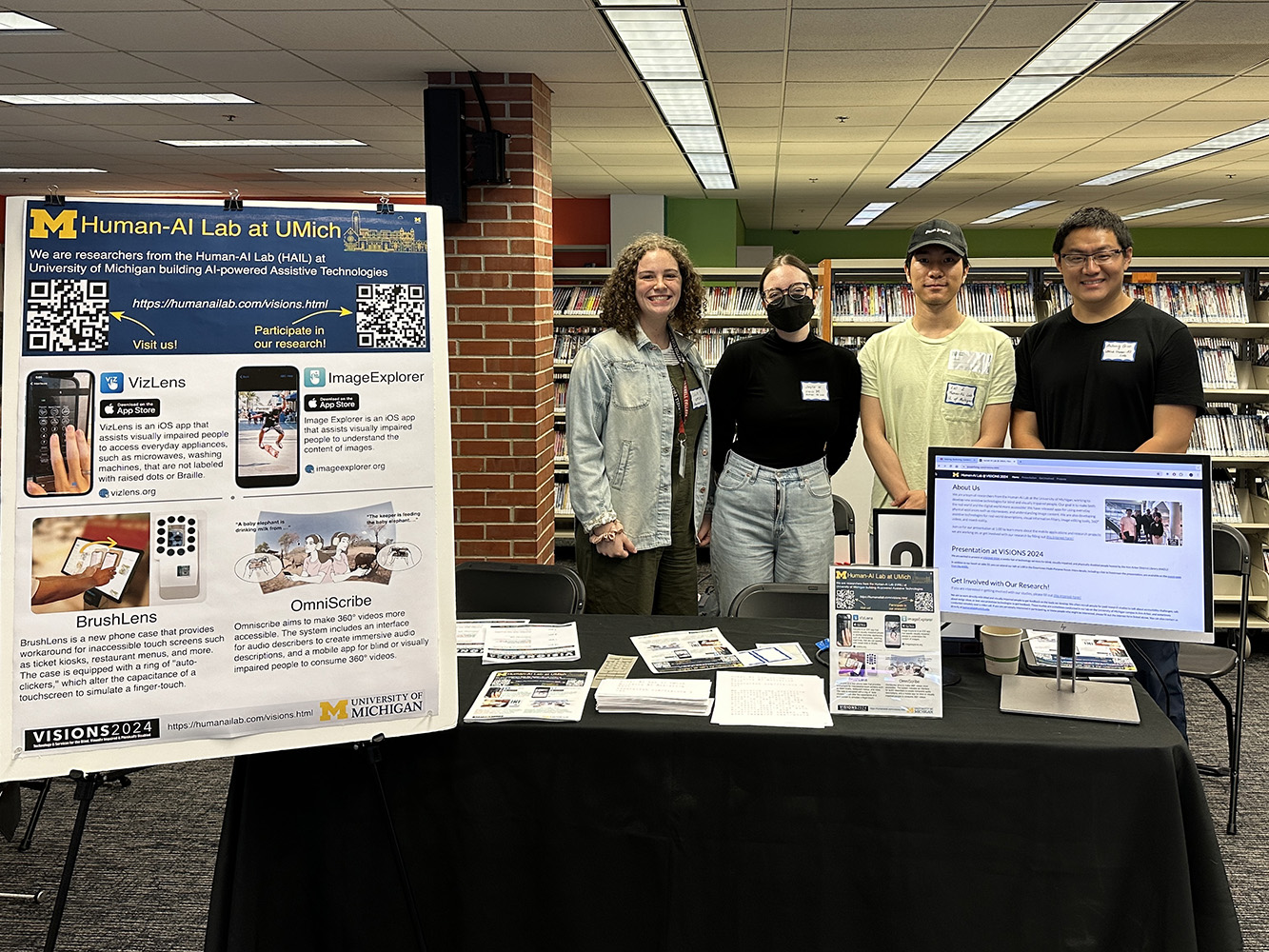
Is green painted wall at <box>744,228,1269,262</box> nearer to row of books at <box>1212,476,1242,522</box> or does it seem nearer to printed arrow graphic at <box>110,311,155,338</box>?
row of books at <box>1212,476,1242,522</box>

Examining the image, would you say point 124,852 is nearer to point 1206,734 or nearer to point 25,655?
point 25,655

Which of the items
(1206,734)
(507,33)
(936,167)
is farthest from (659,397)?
(936,167)

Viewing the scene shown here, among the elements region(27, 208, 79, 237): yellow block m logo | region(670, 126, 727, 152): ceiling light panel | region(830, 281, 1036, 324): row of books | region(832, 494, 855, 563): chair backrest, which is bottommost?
region(832, 494, 855, 563): chair backrest

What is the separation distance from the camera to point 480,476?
5.04 m

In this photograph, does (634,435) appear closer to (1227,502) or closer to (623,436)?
(623,436)

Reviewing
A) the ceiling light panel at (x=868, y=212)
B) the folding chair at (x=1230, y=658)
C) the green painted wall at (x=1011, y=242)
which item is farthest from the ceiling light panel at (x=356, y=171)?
the green painted wall at (x=1011, y=242)

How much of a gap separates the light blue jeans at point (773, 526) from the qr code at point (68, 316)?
A: 1955 millimetres

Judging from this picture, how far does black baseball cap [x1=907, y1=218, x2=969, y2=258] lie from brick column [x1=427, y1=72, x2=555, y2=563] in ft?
7.50

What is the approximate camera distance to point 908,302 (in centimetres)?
590

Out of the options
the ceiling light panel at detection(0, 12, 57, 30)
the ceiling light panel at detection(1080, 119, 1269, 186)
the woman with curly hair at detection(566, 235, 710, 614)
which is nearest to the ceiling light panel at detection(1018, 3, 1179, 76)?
the woman with curly hair at detection(566, 235, 710, 614)

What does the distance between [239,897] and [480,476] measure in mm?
3316

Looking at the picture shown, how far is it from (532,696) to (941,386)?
175cm

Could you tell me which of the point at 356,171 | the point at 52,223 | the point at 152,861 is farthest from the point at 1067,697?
the point at 356,171

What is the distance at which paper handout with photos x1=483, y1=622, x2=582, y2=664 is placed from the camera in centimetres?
224
